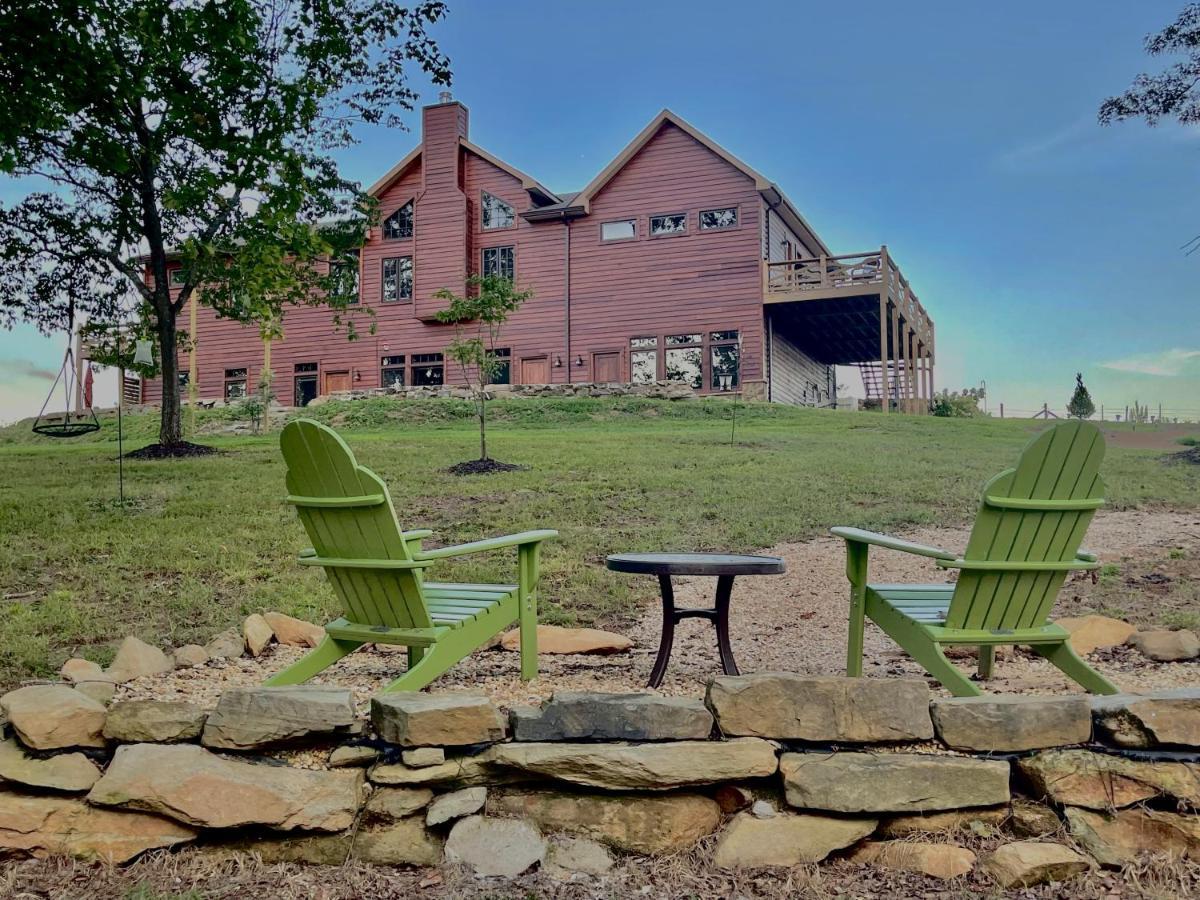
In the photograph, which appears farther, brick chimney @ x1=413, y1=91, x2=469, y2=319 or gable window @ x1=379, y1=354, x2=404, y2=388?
gable window @ x1=379, y1=354, x2=404, y2=388

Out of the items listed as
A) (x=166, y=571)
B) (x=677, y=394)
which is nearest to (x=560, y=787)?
(x=166, y=571)

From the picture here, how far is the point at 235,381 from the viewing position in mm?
13383

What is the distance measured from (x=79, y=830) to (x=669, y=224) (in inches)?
458

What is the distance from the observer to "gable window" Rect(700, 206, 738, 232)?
12.3 meters

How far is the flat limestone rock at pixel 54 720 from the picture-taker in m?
2.05

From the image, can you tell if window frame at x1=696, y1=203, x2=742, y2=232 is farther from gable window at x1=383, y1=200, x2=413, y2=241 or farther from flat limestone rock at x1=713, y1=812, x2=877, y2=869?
flat limestone rock at x1=713, y1=812, x2=877, y2=869

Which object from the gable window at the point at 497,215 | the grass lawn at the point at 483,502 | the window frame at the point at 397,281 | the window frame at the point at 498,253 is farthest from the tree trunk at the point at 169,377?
the gable window at the point at 497,215

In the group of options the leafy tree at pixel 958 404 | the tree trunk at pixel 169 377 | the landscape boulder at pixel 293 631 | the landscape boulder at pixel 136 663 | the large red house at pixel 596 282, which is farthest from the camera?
the large red house at pixel 596 282

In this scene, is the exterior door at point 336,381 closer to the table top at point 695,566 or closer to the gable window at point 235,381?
the gable window at point 235,381

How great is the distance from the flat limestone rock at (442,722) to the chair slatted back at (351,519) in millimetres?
445

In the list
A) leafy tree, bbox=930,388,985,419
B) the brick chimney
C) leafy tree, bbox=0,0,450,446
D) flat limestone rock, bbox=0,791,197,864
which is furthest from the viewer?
the brick chimney

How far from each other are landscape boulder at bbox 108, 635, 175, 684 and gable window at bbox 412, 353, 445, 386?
9681mm

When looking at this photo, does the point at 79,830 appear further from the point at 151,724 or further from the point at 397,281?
the point at 397,281

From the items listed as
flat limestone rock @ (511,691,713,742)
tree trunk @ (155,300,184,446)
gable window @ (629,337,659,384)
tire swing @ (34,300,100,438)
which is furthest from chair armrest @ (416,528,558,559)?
gable window @ (629,337,659,384)
